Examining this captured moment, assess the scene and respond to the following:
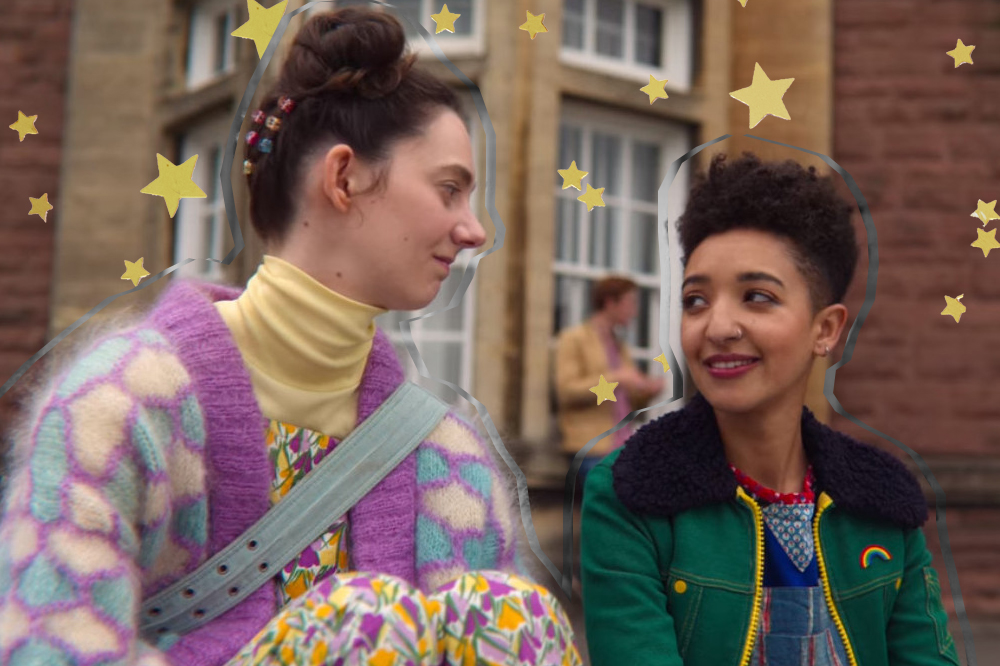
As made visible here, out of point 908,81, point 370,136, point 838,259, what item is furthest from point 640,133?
point 370,136

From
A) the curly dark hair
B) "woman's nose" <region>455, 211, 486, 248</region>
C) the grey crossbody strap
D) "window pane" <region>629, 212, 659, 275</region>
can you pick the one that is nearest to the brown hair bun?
"woman's nose" <region>455, 211, 486, 248</region>

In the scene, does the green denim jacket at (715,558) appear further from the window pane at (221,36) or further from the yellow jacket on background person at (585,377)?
the window pane at (221,36)

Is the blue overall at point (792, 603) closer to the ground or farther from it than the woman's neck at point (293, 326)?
closer to the ground

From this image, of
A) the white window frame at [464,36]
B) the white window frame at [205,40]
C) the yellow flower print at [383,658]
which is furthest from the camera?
the white window frame at [464,36]

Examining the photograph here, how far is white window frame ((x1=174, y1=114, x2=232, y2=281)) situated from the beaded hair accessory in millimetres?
2289

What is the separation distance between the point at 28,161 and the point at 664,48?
3.17 metres

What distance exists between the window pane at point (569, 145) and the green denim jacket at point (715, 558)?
4.21m

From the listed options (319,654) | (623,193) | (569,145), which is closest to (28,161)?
(569,145)

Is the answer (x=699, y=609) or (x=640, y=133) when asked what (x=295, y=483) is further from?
(x=640, y=133)

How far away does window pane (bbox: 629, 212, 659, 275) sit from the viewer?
654 cm

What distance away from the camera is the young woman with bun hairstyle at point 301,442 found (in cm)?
143

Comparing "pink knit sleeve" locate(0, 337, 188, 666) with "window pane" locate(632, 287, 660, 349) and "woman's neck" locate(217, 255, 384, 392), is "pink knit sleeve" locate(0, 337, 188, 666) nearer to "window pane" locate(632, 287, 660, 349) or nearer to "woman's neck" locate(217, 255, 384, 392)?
"woman's neck" locate(217, 255, 384, 392)

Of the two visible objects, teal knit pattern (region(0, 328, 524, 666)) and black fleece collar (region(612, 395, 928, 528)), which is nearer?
teal knit pattern (region(0, 328, 524, 666))

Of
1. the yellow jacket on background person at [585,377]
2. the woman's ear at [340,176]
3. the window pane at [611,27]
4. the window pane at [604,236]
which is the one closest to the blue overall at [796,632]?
the woman's ear at [340,176]
